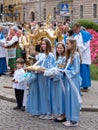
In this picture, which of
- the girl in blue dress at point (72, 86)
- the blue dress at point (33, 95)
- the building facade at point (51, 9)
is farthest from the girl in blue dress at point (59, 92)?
the building facade at point (51, 9)

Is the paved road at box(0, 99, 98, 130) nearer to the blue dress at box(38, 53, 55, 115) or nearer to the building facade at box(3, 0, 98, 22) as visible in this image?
the blue dress at box(38, 53, 55, 115)

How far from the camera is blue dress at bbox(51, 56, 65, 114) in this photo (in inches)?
400

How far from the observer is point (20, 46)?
52.0ft

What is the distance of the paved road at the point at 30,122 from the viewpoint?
9875 mm

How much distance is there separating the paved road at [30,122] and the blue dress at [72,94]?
261mm

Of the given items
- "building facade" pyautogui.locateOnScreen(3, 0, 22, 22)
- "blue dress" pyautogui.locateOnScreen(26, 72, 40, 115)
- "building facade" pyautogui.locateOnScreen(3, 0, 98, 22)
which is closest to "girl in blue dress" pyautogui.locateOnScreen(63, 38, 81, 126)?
"blue dress" pyautogui.locateOnScreen(26, 72, 40, 115)

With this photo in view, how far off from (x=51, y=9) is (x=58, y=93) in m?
75.9

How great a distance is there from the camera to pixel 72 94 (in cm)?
999

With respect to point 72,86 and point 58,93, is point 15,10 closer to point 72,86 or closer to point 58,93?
point 58,93

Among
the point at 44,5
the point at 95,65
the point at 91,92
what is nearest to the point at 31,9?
the point at 44,5

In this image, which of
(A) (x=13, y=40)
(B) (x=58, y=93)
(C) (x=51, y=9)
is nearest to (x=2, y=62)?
(A) (x=13, y=40)

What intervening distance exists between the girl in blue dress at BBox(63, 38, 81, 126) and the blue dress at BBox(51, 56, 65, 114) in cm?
14

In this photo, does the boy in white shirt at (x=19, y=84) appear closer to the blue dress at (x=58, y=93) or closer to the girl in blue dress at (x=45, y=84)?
the girl in blue dress at (x=45, y=84)

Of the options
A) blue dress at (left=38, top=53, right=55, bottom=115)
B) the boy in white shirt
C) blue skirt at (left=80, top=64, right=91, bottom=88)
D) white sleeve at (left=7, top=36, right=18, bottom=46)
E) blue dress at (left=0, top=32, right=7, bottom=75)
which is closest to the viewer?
blue dress at (left=38, top=53, right=55, bottom=115)
